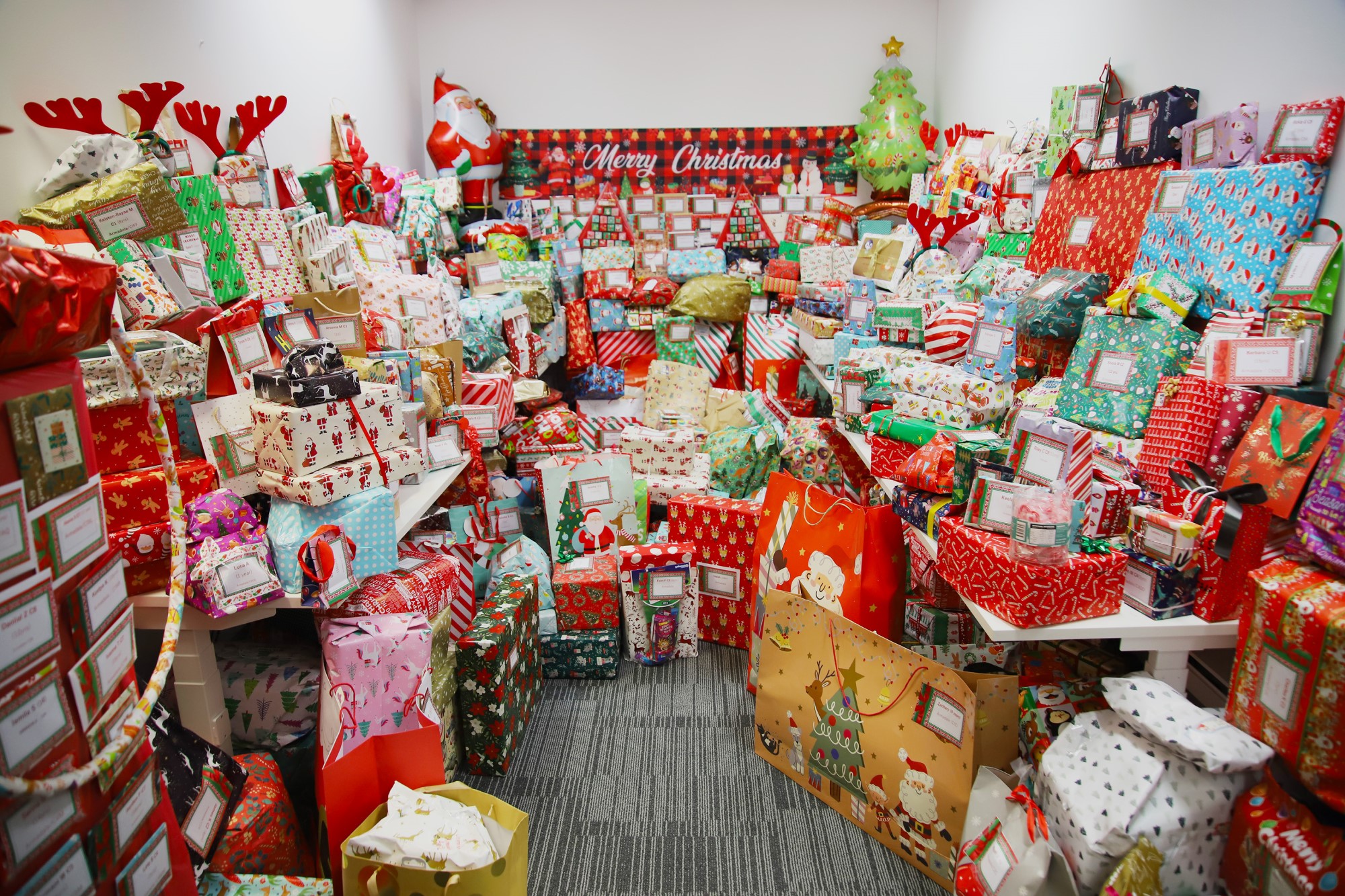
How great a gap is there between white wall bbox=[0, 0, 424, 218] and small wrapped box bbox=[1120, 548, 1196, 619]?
2.94m

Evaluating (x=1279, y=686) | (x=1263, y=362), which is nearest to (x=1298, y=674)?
(x=1279, y=686)

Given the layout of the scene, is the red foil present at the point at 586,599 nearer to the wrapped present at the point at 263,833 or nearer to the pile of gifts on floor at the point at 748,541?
the pile of gifts on floor at the point at 748,541

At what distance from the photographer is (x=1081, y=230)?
279 centimetres

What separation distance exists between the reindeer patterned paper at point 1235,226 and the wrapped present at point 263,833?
2716 millimetres

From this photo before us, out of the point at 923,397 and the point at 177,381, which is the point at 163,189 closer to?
the point at 177,381

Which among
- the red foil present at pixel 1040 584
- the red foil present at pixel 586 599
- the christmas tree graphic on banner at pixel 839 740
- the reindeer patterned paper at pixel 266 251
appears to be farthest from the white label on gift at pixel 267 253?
the red foil present at pixel 1040 584

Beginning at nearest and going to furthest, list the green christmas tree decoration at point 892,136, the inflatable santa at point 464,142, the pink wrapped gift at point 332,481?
the pink wrapped gift at point 332,481
the green christmas tree decoration at point 892,136
the inflatable santa at point 464,142

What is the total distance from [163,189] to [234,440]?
0.80m

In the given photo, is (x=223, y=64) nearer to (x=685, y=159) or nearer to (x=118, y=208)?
(x=118, y=208)

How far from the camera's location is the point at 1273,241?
2.01 m

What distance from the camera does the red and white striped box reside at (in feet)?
5.87

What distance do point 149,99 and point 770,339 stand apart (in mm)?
3113

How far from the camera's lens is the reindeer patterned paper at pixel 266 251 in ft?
8.84

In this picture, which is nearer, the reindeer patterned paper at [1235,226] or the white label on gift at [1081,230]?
the reindeer patterned paper at [1235,226]
